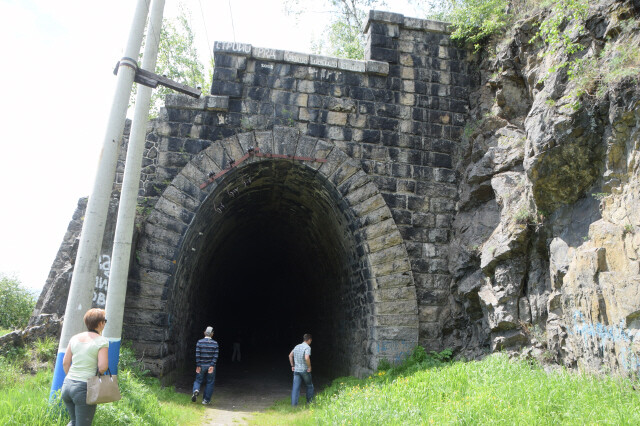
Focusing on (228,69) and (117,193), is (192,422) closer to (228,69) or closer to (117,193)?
(117,193)

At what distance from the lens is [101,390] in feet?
13.3

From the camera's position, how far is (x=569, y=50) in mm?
6543

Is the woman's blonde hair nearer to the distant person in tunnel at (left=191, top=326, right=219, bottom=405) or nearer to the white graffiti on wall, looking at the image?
the white graffiti on wall

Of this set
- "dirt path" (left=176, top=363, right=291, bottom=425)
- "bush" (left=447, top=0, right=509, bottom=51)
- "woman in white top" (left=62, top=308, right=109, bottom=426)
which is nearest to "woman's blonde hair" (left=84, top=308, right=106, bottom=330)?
"woman in white top" (left=62, top=308, right=109, bottom=426)

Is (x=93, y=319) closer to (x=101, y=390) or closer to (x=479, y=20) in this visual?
(x=101, y=390)

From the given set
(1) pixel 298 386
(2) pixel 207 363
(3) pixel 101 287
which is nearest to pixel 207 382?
(2) pixel 207 363

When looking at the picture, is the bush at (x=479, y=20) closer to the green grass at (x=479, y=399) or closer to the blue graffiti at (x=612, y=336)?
the blue graffiti at (x=612, y=336)

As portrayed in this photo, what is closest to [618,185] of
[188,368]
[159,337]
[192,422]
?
[192,422]

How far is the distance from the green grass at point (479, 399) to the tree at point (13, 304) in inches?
312

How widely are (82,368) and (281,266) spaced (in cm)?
1440

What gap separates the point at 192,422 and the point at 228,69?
629 centimetres

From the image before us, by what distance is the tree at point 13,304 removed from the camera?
11.7 m

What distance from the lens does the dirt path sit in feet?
24.4

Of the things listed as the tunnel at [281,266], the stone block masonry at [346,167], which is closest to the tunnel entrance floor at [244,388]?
the tunnel at [281,266]
